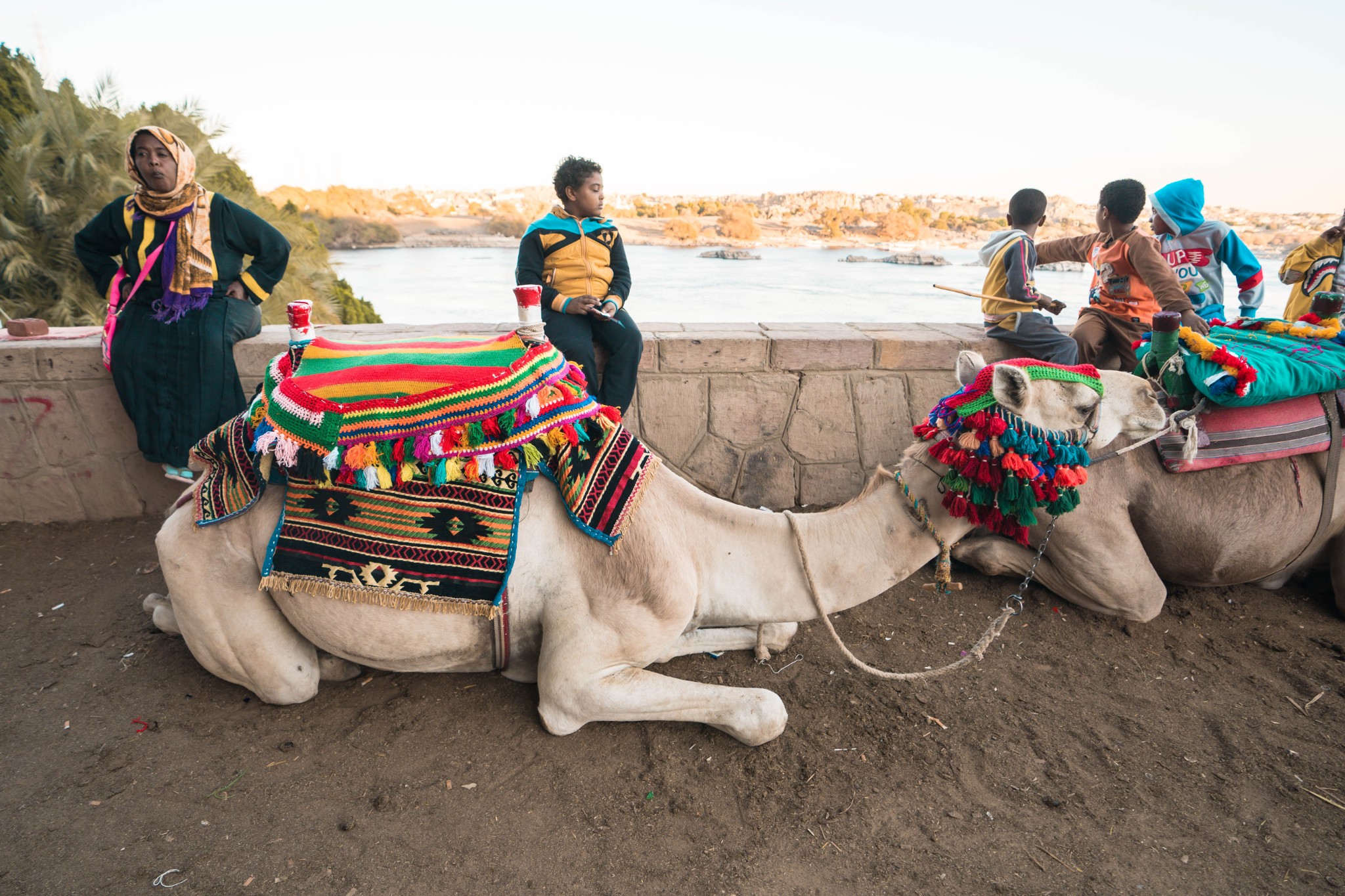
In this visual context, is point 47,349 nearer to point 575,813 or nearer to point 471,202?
point 575,813

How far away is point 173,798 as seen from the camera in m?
2.49

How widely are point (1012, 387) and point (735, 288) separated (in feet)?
21.4

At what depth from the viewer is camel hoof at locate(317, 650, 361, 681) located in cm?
298

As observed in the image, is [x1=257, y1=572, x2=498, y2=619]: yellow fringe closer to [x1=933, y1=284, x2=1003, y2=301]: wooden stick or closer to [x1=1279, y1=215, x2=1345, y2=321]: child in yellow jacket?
[x1=933, y1=284, x2=1003, y2=301]: wooden stick

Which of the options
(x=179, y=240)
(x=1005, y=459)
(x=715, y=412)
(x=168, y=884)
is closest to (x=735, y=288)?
(x=715, y=412)

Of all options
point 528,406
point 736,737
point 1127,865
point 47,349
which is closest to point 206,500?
point 528,406

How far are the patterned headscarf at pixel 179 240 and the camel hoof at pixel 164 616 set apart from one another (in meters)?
1.53

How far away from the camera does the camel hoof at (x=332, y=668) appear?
2977mm

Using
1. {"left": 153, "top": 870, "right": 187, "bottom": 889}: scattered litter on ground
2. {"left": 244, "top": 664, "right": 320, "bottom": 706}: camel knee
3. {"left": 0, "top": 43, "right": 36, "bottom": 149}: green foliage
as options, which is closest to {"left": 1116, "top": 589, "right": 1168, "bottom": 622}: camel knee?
{"left": 244, "top": 664, "right": 320, "bottom": 706}: camel knee

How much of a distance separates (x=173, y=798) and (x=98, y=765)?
0.38 m

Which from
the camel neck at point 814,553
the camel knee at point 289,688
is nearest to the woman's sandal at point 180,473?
the camel knee at point 289,688

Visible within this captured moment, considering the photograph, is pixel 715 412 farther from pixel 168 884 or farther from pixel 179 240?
pixel 168 884

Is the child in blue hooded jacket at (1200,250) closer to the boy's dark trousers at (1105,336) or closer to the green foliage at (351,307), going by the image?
the boy's dark trousers at (1105,336)

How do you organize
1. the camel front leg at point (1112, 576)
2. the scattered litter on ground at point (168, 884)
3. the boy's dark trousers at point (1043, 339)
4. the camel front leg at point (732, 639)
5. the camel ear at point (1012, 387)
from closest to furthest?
the scattered litter on ground at point (168, 884)
the camel ear at point (1012, 387)
the camel front leg at point (732, 639)
the camel front leg at point (1112, 576)
the boy's dark trousers at point (1043, 339)
